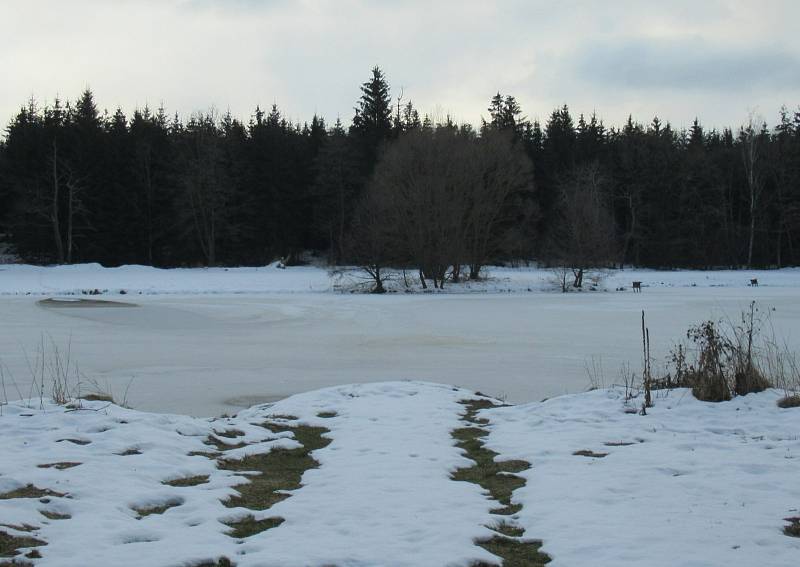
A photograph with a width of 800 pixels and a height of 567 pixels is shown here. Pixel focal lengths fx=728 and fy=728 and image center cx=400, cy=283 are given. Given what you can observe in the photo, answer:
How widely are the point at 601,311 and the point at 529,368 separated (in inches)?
521

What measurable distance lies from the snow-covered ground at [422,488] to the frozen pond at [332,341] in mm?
3182

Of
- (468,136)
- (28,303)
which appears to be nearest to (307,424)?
(28,303)

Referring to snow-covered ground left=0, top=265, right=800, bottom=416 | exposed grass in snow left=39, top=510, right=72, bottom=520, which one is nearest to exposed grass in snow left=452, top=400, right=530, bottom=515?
Answer: exposed grass in snow left=39, top=510, right=72, bottom=520

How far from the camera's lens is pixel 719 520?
15.7ft

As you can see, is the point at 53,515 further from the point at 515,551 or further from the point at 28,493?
the point at 515,551

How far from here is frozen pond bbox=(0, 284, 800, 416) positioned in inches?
500

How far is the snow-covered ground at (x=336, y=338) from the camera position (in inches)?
503

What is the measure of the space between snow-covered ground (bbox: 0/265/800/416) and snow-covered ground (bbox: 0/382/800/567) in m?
3.20

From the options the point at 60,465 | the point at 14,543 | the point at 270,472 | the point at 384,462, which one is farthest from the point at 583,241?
the point at 14,543

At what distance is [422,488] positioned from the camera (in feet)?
19.1

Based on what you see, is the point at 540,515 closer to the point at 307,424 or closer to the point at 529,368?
the point at 307,424

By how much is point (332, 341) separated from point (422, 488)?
42.7 ft

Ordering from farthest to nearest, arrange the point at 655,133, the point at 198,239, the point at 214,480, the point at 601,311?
1. the point at 655,133
2. the point at 198,239
3. the point at 601,311
4. the point at 214,480

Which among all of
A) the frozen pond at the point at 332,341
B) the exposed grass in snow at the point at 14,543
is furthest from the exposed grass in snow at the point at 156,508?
the frozen pond at the point at 332,341
